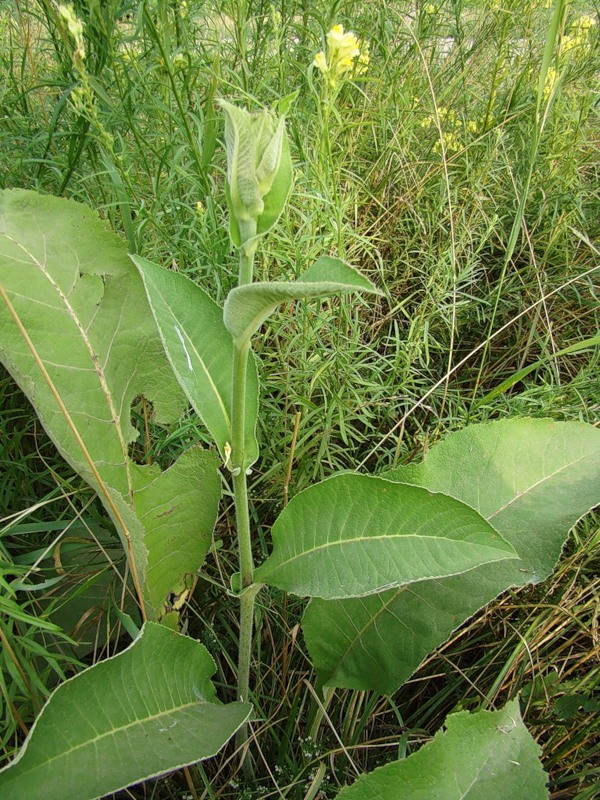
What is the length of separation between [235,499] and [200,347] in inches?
9.9

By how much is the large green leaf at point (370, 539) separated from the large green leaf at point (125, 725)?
0.69ft

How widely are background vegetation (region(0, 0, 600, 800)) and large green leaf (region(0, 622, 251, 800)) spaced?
0.18 meters

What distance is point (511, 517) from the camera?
1.23m

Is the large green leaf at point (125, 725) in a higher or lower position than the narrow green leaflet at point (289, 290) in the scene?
lower

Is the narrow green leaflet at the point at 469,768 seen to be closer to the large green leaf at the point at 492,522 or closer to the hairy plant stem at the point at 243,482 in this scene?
the large green leaf at the point at 492,522

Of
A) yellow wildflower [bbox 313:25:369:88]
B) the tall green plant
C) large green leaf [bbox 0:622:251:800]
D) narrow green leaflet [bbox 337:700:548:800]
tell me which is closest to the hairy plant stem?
the tall green plant

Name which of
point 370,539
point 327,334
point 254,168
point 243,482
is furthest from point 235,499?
point 327,334

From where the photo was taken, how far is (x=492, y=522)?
1231 millimetres

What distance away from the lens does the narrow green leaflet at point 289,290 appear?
0.66 meters

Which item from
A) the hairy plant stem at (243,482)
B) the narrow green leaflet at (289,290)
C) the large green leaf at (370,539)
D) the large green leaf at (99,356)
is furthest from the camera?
the large green leaf at (99,356)

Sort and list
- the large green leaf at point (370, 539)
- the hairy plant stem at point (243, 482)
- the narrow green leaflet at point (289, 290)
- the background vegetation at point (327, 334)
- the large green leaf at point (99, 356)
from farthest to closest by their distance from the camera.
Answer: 1. the background vegetation at point (327, 334)
2. the large green leaf at point (99, 356)
3. the large green leaf at point (370, 539)
4. the hairy plant stem at point (243, 482)
5. the narrow green leaflet at point (289, 290)

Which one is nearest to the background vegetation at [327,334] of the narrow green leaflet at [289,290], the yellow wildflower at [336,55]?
the yellow wildflower at [336,55]

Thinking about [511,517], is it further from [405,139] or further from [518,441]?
[405,139]

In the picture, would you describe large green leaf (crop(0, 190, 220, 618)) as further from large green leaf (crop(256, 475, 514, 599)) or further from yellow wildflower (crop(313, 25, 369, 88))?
yellow wildflower (crop(313, 25, 369, 88))
